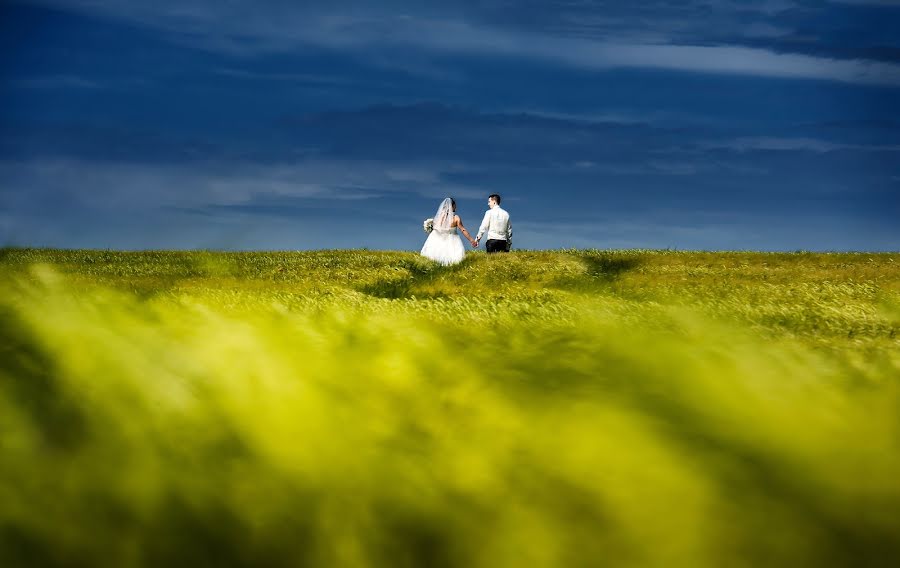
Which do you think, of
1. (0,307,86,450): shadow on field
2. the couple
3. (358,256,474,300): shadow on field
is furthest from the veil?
(0,307,86,450): shadow on field

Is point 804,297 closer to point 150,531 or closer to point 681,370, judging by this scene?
point 681,370

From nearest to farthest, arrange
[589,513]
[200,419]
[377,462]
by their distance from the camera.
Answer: [589,513]
[377,462]
[200,419]

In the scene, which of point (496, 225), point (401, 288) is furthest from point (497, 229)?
point (401, 288)

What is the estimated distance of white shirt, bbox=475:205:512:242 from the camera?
26.4 metres

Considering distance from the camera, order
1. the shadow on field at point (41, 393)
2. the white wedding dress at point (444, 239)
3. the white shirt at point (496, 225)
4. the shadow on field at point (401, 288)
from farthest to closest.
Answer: the white shirt at point (496, 225) → the white wedding dress at point (444, 239) → the shadow on field at point (401, 288) → the shadow on field at point (41, 393)

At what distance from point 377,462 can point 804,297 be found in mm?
7187

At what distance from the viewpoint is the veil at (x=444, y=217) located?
25.1 meters

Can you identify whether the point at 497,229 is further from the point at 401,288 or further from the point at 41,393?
the point at 41,393

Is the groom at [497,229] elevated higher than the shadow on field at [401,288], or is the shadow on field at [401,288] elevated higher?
the groom at [497,229]

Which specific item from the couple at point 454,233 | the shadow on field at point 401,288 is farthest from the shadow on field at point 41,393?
the couple at point 454,233

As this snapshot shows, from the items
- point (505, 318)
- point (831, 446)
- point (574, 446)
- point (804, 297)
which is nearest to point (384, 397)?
point (574, 446)

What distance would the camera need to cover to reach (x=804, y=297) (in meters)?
7.34

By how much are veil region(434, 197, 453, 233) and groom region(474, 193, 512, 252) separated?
4.83 feet

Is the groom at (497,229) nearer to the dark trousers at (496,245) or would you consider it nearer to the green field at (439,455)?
the dark trousers at (496,245)
